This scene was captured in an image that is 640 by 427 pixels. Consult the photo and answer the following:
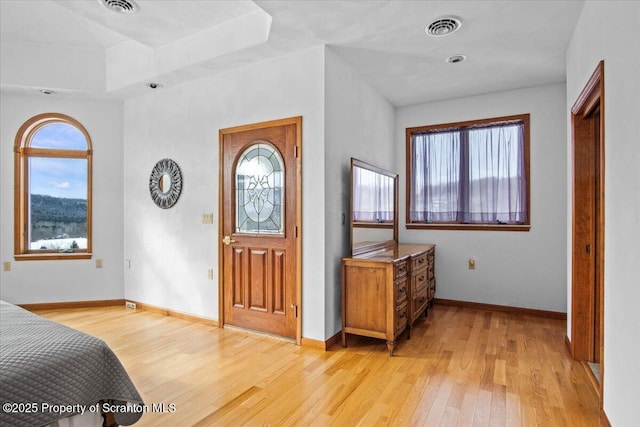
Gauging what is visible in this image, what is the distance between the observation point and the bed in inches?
49.6

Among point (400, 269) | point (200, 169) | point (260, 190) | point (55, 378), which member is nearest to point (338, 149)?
point (260, 190)

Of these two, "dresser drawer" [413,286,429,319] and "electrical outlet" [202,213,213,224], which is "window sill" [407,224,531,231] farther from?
"electrical outlet" [202,213,213,224]

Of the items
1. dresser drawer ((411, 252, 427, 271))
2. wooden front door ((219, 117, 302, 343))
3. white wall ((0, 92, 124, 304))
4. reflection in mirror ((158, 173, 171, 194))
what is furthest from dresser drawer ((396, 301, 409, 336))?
white wall ((0, 92, 124, 304))

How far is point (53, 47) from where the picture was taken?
4098mm

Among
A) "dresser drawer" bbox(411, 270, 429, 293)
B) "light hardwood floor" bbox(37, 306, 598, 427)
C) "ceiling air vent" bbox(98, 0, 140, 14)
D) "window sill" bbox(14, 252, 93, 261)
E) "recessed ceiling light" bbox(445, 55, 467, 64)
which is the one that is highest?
"ceiling air vent" bbox(98, 0, 140, 14)

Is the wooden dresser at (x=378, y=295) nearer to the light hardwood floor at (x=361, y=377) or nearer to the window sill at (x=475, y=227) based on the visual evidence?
the light hardwood floor at (x=361, y=377)

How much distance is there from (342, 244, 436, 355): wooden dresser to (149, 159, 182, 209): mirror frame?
2.20 meters

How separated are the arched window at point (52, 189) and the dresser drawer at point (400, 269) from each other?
3937mm

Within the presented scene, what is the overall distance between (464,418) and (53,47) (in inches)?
216

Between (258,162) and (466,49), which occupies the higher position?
(466,49)

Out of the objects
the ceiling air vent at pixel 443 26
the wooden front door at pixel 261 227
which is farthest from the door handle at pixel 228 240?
the ceiling air vent at pixel 443 26

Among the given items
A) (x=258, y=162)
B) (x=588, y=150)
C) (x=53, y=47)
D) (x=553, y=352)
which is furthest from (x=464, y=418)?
(x=53, y=47)

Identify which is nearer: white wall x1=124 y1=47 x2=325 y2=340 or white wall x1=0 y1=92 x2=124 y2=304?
white wall x1=124 y1=47 x2=325 y2=340

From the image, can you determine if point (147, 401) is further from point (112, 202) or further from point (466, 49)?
point (466, 49)
